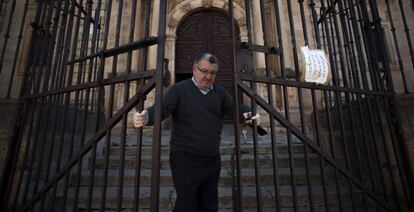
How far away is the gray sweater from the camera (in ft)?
6.60

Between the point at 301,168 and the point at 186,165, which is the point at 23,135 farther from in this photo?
the point at 301,168

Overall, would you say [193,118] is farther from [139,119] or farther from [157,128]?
[139,119]

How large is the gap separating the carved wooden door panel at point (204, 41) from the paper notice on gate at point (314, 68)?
5.36 metres

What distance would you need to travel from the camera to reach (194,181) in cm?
198

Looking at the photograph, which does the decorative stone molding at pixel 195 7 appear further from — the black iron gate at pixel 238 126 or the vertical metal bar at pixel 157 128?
the vertical metal bar at pixel 157 128

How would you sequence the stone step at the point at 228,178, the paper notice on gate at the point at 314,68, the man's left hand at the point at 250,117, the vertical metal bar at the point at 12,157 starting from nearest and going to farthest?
the man's left hand at the point at 250,117, the paper notice on gate at the point at 314,68, the vertical metal bar at the point at 12,157, the stone step at the point at 228,178

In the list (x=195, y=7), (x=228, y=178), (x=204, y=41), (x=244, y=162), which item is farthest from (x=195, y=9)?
(x=228, y=178)

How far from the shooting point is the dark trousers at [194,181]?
197 centimetres

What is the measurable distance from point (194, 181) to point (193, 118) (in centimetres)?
51

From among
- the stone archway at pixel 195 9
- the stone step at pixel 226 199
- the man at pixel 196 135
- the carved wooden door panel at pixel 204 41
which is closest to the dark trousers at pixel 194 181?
the man at pixel 196 135

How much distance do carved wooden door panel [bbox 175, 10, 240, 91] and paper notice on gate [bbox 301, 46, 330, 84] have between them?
5355mm

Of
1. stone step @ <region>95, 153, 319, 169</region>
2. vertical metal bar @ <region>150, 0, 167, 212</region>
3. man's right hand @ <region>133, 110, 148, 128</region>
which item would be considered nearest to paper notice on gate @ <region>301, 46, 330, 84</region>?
vertical metal bar @ <region>150, 0, 167, 212</region>

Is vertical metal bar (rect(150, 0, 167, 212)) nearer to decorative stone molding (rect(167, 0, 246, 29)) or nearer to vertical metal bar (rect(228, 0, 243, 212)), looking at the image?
vertical metal bar (rect(228, 0, 243, 212))

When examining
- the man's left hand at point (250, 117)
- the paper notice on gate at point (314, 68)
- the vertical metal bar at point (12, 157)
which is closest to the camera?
the man's left hand at point (250, 117)
